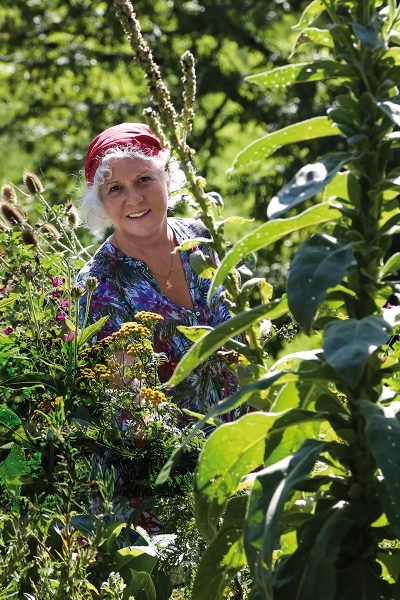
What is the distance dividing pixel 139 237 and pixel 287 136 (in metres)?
2.06

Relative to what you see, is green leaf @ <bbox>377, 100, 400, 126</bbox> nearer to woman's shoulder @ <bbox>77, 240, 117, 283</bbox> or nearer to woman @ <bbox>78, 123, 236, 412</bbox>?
woman @ <bbox>78, 123, 236, 412</bbox>

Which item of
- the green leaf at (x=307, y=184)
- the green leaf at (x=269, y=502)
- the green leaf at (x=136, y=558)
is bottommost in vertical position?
the green leaf at (x=136, y=558)

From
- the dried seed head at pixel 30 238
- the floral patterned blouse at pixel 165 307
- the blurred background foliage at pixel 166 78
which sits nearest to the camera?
the dried seed head at pixel 30 238

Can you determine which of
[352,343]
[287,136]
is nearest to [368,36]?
[287,136]

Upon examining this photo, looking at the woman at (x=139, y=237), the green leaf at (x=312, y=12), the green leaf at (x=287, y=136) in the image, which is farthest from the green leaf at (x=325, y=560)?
the woman at (x=139, y=237)

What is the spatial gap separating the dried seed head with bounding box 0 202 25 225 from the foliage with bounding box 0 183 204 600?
0.19 metres

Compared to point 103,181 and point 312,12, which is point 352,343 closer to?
point 312,12

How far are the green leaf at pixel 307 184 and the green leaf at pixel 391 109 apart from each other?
0.09 meters

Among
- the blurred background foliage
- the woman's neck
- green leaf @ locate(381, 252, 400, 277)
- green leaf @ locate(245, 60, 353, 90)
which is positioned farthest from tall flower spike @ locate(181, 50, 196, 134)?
the blurred background foliage

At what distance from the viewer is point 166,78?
27.5ft

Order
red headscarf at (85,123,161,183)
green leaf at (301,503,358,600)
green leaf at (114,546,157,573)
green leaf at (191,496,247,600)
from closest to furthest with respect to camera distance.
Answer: green leaf at (301,503,358,600) → green leaf at (191,496,247,600) → green leaf at (114,546,157,573) → red headscarf at (85,123,161,183)

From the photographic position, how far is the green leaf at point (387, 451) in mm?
1403

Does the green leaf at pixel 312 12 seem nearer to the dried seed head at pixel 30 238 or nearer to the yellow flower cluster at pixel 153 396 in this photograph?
the yellow flower cluster at pixel 153 396

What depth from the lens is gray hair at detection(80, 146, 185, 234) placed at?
3.61 meters
